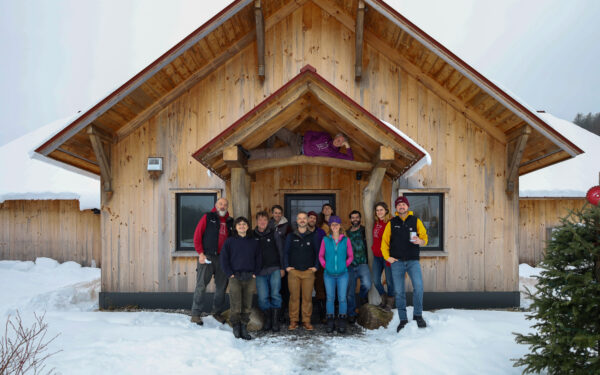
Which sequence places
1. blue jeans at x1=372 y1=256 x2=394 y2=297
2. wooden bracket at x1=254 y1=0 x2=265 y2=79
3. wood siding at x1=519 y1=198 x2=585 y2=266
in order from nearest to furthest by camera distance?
blue jeans at x1=372 y1=256 x2=394 y2=297, wooden bracket at x1=254 y1=0 x2=265 y2=79, wood siding at x1=519 y1=198 x2=585 y2=266

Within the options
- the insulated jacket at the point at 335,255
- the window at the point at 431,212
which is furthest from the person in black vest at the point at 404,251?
the window at the point at 431,212

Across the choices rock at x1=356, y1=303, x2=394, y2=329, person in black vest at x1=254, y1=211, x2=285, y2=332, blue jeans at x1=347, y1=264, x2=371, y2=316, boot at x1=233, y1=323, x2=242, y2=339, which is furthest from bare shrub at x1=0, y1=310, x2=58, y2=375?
rock at x1=356, y1=303, x2=394, y2=329

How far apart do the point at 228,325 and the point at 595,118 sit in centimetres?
2734

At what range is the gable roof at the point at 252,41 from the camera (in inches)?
244

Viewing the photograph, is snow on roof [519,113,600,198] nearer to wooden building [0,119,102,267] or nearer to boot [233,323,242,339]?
boot [233,323,242,339]

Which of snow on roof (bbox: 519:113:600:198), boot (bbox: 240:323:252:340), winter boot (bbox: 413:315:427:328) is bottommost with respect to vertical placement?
boot (bbox: 240:323:252:340)

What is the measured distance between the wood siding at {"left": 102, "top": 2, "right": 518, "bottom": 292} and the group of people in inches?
58.1

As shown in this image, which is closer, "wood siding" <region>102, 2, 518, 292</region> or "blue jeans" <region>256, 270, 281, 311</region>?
"blue jeans" <region>256, 270, 281, 311</region>

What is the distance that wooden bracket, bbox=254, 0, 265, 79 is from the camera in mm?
6633

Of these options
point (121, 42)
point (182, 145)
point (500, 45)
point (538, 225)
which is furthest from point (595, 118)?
point (121, 42)

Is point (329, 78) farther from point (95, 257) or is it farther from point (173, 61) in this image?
point (95, 257)

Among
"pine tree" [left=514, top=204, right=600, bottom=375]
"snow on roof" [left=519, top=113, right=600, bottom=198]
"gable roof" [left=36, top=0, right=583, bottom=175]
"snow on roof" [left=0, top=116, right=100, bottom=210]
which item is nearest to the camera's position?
"pine tree" [left=514, top=204, right=600, bottom=375]

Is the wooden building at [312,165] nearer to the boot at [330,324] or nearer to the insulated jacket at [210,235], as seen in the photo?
the insulated jacket at [210,235]

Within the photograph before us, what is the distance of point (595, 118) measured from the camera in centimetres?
2359
